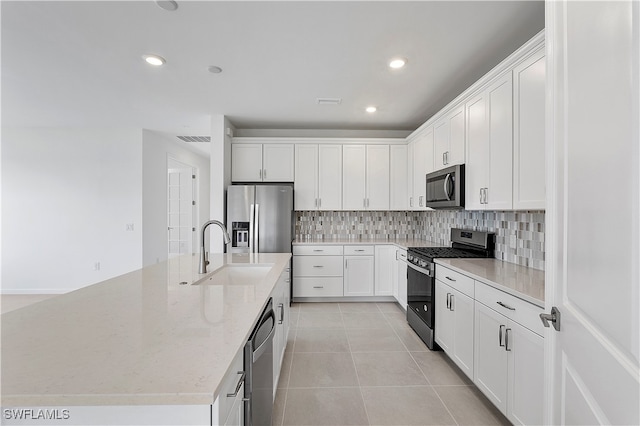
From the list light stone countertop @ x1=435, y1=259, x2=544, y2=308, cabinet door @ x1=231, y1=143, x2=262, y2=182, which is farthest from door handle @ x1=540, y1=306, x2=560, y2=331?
cabinet door @ x1=231, y1=143, x2=262, y2=182

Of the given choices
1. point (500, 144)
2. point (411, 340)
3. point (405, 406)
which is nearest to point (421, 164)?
point (500, 144)

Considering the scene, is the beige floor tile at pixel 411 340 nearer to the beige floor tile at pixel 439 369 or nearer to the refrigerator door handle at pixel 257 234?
the beige floor tile at pixel 439 369

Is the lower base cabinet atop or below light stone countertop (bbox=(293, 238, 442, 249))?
below

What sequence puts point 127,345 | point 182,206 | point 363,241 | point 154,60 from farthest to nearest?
point 182,206 → point 363,241 → point 154,60 → point 127,345

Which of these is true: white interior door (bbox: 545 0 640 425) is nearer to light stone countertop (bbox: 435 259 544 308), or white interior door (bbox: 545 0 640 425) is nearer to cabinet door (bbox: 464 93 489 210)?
light stone countertop (bbox: 435 259 544 308)

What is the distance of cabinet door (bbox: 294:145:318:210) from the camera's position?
4.38 m

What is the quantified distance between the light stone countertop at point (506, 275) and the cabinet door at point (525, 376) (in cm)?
19

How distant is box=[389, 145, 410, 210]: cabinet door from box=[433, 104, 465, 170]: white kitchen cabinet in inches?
41.3

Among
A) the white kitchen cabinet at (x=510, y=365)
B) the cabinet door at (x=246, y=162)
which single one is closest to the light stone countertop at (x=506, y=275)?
the white kitchen cabinet at (x=510, y=365)

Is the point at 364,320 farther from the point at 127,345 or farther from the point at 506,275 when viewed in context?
the point at 127,345

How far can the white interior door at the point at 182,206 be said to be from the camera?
21.5 feet

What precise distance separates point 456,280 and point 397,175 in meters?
2.40

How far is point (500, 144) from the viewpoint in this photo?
2.17m

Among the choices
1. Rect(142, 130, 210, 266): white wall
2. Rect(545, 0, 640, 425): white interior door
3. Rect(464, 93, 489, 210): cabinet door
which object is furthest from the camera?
Rect(142, 130, 210, 266): white wall
